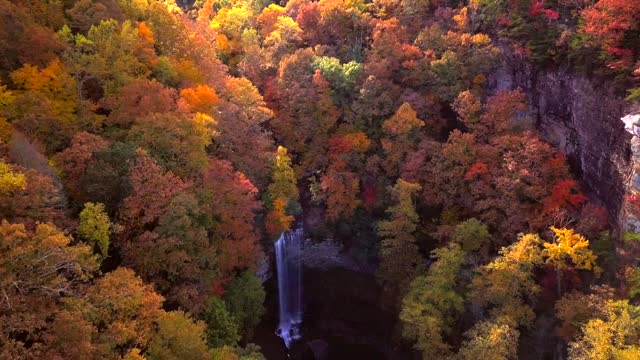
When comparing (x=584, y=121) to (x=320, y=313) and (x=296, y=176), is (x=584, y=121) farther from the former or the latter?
(x=320, y=313)

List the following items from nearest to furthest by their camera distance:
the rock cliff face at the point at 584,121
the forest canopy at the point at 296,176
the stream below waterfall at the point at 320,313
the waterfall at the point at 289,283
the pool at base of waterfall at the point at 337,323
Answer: the forest canopy at the point at 296,176
the rock cliff face at the point at 584,121
the pool at base of waterfall at the point at 337,323
the stream below waterfall at the point at 320,313
the waterfall at the point at 289,283

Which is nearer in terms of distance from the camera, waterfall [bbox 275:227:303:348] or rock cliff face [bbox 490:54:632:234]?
rock cliff face [bbox 490:54:632:234]

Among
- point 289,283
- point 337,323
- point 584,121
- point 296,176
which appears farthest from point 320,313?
point 584,121

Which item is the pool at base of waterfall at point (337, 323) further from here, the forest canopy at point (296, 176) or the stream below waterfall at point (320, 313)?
the forest canopy at point (296, 176)

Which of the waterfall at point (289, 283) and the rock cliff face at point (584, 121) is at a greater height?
the rock cliff face at point (584, 121)

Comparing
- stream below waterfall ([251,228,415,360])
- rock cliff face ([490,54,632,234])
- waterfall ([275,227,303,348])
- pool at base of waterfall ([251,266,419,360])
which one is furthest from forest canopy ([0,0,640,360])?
pool at base of waterfall ([251,266,419,360])

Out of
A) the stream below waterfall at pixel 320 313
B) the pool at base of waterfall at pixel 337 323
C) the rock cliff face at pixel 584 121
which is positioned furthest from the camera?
the stream below waterfall at pixel 320 313

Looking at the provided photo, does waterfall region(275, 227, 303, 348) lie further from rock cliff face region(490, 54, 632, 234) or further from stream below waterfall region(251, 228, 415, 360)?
rock cliff face region(490, 54, 632, 234)

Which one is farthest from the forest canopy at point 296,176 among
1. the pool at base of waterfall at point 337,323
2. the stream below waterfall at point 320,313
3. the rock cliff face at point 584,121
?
the pool at base of waterfall at point 337,323
